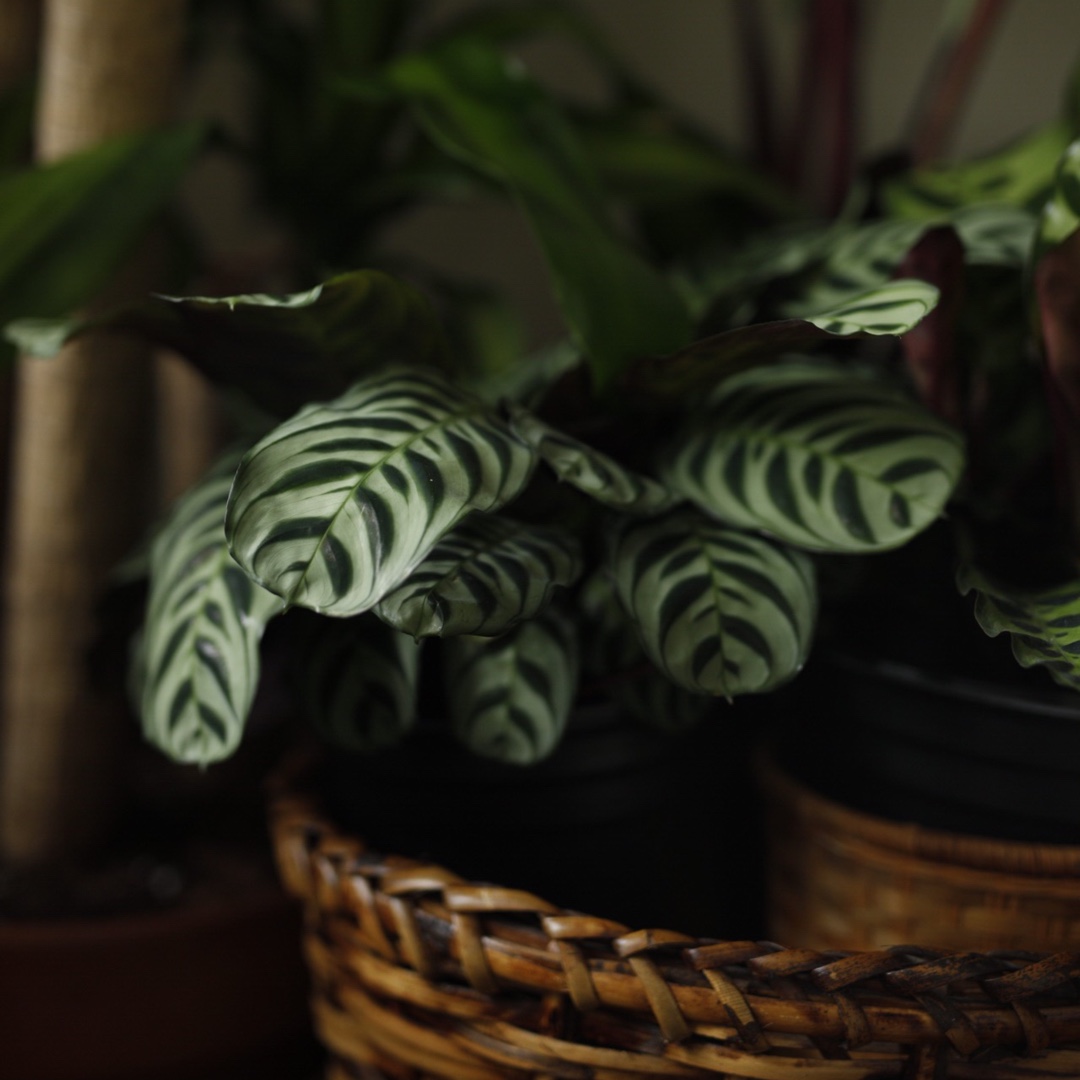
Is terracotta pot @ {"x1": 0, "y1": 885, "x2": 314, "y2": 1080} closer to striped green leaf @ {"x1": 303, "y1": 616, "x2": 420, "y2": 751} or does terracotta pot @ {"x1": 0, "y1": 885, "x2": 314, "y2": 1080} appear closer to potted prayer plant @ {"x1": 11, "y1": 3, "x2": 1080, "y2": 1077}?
potted prayer plant @ {"x1": 11, "y1": 3, "x2": 1080, "y2": 1077}

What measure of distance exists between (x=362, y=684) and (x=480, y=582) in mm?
177

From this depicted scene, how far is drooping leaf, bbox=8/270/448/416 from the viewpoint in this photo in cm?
57

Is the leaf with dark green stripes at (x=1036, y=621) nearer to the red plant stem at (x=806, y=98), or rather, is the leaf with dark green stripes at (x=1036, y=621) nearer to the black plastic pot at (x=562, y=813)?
the black plastic pot at (x=562, y=813)

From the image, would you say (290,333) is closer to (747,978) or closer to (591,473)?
(591,473)

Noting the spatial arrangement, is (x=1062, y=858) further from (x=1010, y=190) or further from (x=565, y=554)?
(x=1010, y=190)

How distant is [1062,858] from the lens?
1.91ft

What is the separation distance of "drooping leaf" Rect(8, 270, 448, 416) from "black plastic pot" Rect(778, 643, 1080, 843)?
13.9 inches

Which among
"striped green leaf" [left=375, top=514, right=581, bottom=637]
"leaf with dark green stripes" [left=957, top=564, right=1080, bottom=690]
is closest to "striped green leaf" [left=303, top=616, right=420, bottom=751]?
"striped green leaf" [left=375, top=514, right=581, bottom=637]

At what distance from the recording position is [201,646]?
0.59 m

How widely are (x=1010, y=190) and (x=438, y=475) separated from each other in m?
0.55

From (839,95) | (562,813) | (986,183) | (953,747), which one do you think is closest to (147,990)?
(562,813)

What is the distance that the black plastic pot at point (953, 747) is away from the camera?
0.60 meters

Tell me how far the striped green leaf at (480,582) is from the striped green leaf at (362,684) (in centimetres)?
11

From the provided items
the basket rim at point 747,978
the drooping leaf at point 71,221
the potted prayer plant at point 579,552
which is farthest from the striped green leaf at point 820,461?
the drooping leaf at point 71,221
